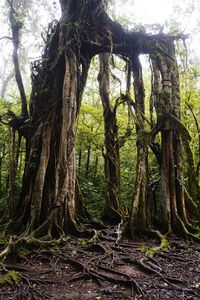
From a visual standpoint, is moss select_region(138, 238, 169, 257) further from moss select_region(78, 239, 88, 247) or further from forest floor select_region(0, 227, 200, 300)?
moss select_region(78, 239, 88, 247)

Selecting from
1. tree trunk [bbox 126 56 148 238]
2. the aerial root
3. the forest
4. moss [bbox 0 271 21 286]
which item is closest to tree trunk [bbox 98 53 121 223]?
the forest

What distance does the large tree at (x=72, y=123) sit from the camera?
20.9ft

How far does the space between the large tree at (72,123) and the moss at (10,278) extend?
165 centimetres

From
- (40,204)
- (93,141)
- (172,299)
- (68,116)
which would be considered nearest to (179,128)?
(68,116)

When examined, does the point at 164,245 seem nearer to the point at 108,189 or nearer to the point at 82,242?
the point at 82,242

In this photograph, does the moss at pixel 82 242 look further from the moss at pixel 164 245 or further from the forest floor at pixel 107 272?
the moss at pixel 164 245

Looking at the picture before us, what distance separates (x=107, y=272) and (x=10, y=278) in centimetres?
134

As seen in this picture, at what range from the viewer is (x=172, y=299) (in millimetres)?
3418

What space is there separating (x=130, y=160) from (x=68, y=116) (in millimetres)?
7241

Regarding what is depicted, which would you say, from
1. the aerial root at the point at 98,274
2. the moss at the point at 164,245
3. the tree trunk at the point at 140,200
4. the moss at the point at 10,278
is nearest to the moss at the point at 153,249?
the moss at the point at 164,245

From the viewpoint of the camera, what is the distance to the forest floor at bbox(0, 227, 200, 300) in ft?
11.9

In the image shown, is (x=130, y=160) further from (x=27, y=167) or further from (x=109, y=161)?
(x=27, y=167)

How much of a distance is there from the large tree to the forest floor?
84 cm

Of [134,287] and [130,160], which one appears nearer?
[134,287]
